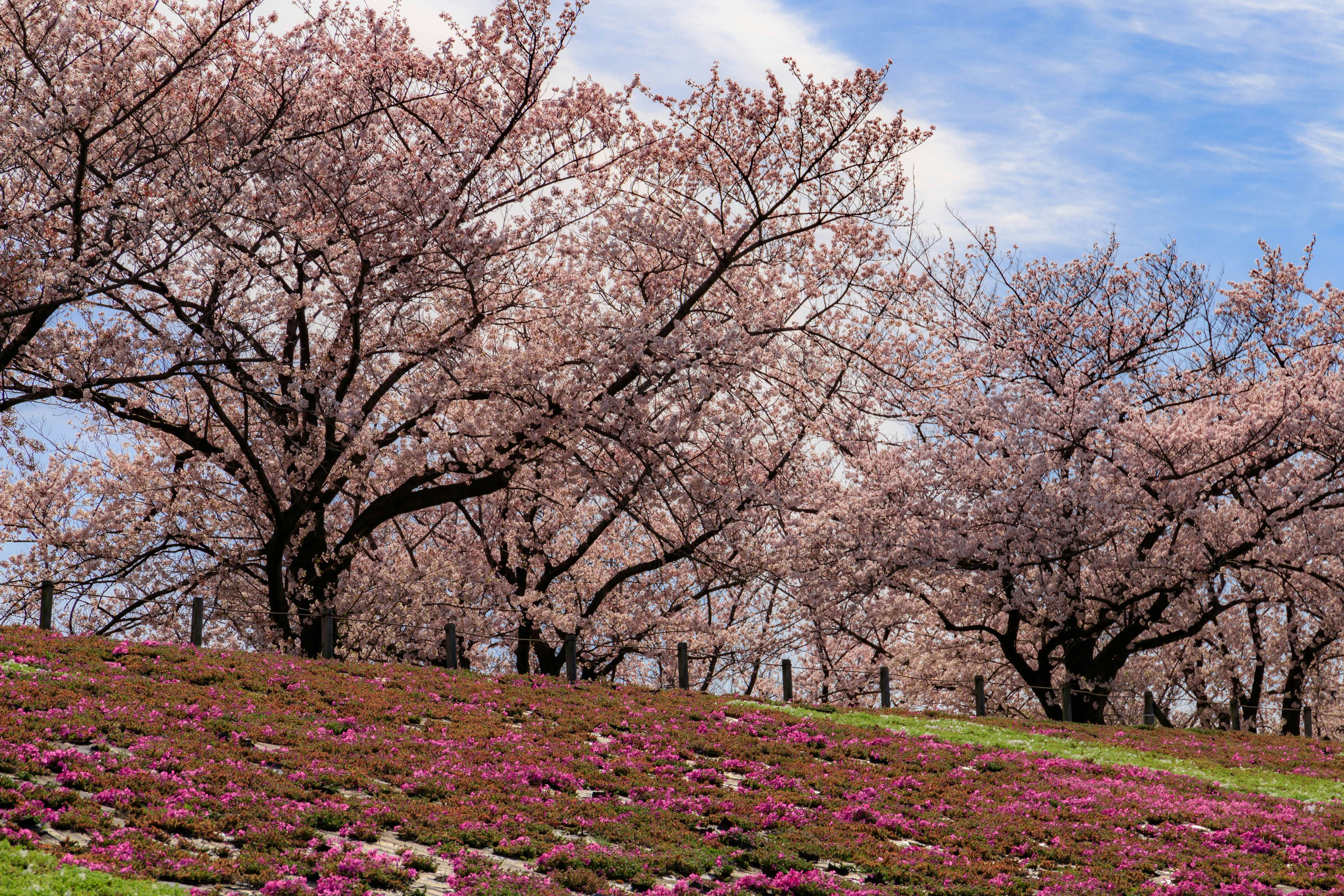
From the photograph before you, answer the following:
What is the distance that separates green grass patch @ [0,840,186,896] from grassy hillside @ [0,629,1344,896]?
0.11 metres

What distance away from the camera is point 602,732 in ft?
53.4

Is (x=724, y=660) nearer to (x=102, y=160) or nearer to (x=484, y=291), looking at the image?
(x=484, y=291)

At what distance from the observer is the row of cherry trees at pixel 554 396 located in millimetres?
19547

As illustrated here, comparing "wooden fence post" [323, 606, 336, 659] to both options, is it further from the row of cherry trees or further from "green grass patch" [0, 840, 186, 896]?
"green grass patch" [0, 840, 186, 896]

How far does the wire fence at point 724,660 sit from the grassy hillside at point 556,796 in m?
3.35

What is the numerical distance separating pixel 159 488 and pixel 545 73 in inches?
517

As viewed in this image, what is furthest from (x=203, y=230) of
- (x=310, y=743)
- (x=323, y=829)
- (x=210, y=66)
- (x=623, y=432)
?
(x=323, y=829)

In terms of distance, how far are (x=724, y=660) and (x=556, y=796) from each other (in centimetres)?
2238

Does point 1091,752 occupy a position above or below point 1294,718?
above

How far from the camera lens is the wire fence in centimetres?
2141

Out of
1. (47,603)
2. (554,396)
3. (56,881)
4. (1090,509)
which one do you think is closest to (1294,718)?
(1090,509)

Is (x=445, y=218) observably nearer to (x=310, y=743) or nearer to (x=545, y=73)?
(x=545, y=73)

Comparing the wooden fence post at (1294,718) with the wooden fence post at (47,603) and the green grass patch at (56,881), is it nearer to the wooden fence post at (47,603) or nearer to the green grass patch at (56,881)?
the wooden fence post at (47,603)

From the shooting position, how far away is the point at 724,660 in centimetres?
3434
